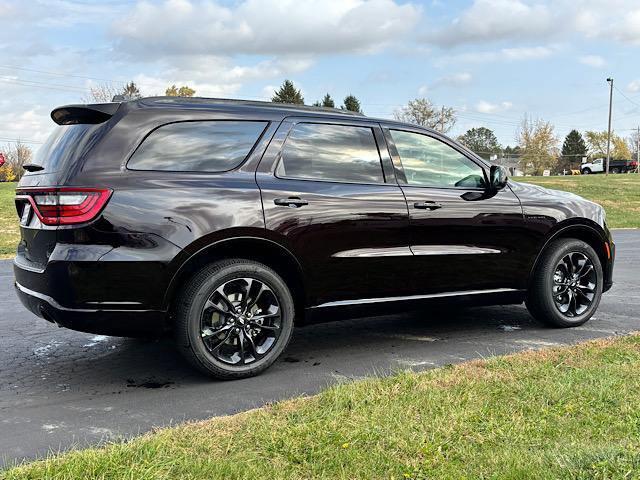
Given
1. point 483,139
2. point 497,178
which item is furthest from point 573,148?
point 497,178

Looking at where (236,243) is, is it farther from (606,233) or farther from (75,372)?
(606,233)

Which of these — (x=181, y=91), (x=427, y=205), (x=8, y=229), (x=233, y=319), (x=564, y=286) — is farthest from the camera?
(x=181, y=91)

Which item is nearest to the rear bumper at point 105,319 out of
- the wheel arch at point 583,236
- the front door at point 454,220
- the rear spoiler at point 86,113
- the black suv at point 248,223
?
the black suv at point 248,223

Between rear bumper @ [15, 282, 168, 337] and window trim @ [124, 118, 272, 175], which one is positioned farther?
window trim @ [124, 118, 272, 175]

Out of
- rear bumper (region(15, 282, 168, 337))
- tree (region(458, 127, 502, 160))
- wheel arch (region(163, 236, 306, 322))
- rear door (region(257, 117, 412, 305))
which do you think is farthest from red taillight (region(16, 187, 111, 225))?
tree (region(458, 127, 502, 160))

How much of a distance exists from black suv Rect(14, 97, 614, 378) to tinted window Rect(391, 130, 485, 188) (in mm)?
12

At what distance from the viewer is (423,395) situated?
140 inches

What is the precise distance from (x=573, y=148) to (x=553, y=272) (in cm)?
9590

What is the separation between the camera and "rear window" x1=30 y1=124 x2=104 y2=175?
155 inches

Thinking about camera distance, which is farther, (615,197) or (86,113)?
(615,197)

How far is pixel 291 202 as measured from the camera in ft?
14.0

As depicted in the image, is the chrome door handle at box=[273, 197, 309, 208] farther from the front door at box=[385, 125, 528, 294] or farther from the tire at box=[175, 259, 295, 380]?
the front door at box=[385, 125, 528, 294]

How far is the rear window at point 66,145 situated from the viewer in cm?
394

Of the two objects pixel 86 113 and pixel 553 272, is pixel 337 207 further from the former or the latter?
pixel 553 272
